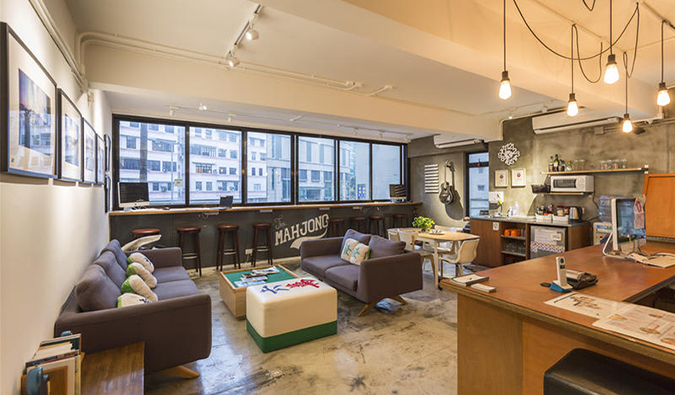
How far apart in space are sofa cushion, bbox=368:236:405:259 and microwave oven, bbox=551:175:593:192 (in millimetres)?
3413

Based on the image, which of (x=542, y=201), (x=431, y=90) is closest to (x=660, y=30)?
(x=431, y=90)

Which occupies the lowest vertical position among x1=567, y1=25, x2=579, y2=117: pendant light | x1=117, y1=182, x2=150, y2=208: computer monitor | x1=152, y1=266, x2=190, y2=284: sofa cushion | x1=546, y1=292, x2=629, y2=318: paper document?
x1=152, y1=266, x2=190, y2=284: sofa cushion

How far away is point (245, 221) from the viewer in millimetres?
6387

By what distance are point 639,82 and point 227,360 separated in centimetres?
613

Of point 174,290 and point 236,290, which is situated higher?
point 174,290

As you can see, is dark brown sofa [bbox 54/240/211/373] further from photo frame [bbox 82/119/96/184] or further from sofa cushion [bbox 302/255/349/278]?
sofa cushion [bbox 302/255/349/278]

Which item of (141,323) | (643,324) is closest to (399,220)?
(141,323)

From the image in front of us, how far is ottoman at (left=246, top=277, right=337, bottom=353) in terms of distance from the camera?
2955mm

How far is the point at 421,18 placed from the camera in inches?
93.1

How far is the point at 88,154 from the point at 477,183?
23.7ft

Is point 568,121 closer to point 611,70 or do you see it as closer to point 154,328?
point 611,70

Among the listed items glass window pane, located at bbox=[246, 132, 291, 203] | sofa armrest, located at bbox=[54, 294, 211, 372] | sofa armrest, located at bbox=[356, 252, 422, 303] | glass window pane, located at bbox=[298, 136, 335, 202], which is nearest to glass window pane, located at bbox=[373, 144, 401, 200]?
glass window pane, located at bbox=[298, 136, 335, 202]

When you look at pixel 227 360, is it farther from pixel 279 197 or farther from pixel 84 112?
pixel 279 197

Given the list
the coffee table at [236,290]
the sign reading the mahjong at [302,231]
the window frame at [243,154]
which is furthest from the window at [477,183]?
the coffee table at [236,290]
